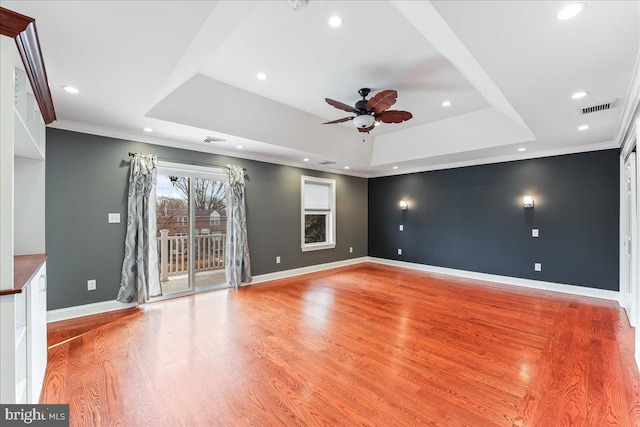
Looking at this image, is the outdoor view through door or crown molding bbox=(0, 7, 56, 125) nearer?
crown molding bbox=(0, 7, 56, 125)

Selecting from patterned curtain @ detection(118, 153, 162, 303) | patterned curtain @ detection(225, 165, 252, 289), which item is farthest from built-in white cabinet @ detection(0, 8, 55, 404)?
patterned curtain @ detection(225, 165, 252, 289)

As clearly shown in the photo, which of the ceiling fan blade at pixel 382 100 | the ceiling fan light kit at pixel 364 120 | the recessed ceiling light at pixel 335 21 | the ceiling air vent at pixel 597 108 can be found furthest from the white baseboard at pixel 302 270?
the ceiling air vent at pixel 597 108

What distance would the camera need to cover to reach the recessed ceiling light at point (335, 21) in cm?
230

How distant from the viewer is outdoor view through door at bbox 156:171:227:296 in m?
4.66

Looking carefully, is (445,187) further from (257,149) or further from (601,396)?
(601,396)

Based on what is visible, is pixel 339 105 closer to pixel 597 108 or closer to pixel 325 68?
pixel 325 68

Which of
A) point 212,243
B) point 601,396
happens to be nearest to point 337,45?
point 601,396

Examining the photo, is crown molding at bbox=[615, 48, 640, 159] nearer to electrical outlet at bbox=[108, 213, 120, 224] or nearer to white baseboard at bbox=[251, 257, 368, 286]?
white baseboard at bbox=[251, 257, 368, 286]

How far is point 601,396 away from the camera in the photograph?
2.11 meters

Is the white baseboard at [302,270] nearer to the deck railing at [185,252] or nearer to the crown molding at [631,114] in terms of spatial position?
the deck railing at [185,252]

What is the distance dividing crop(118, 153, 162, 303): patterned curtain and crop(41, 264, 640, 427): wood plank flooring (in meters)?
0.34

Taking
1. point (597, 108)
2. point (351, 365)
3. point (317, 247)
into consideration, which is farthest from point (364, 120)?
point (317, 247)

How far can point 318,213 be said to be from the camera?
686 centimetres

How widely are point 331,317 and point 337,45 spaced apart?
3172mm
